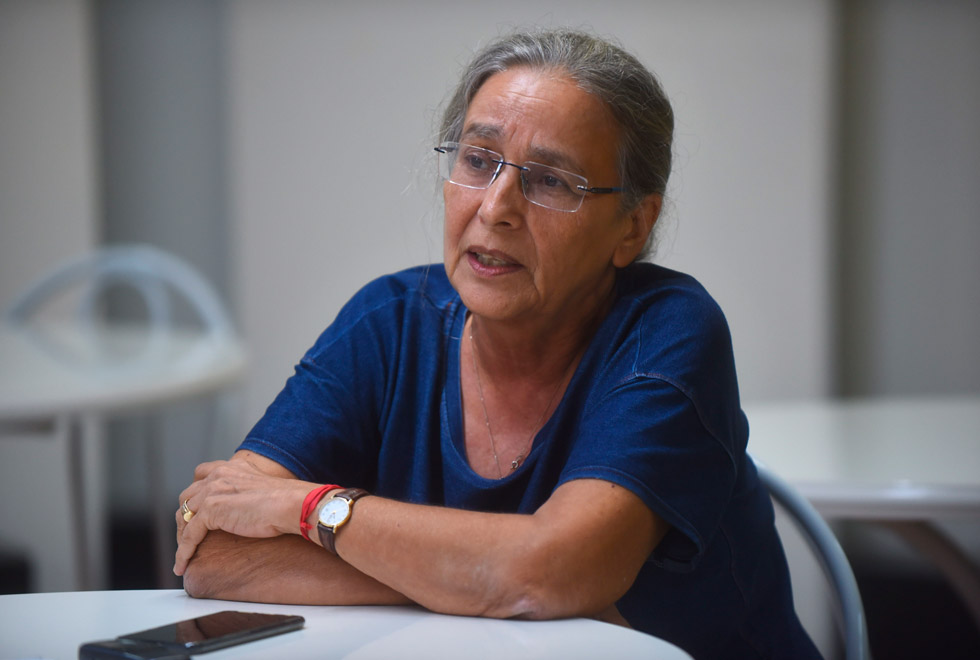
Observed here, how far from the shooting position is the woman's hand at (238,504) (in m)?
1.00

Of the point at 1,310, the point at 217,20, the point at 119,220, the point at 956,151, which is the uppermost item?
the point at 217,20

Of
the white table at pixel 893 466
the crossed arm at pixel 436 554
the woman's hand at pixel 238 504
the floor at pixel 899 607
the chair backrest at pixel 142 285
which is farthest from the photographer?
the chair backrest at pixel 142 285

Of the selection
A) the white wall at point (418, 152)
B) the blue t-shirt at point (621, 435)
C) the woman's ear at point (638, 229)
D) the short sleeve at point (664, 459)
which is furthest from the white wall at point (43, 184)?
the short sleeve at point (664, 459)

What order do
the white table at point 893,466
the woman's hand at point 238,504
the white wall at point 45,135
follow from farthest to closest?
1. the white wall at point 45,135
2. the white table at point 893,466
3. the woman's hand at point 238,504

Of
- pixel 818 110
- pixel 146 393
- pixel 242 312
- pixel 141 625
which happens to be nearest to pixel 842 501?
pixel 141 625

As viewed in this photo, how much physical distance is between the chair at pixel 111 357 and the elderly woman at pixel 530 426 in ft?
2.71

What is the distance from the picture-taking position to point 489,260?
1169 millimetres

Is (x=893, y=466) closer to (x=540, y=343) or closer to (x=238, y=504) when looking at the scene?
(x=540, y=343)

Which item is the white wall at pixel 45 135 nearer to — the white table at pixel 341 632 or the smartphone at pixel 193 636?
the white table at pixel 341 632

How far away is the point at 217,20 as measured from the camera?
356 cm

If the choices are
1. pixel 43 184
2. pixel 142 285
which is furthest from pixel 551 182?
pixel 43 184

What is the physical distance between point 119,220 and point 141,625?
3.02 m

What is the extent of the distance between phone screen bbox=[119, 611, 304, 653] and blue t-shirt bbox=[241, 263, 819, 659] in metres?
0.29

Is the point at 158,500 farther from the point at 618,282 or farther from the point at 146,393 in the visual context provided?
the point at 618,282
